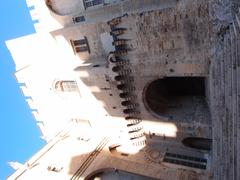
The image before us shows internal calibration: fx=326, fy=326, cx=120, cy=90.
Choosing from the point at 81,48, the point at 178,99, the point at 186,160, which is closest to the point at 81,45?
the point at 81,48

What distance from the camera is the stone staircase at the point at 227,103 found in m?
9.15

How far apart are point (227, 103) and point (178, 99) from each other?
273 inches

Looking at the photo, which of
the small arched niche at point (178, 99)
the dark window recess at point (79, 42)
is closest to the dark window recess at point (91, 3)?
the dark window recess at point (79, 42)

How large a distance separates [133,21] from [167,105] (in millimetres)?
4932

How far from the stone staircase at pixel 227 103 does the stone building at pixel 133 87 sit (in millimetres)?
35

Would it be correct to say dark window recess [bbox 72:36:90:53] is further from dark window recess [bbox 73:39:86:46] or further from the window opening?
the window opening

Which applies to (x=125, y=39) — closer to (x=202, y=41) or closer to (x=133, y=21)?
(x=133, y=21)

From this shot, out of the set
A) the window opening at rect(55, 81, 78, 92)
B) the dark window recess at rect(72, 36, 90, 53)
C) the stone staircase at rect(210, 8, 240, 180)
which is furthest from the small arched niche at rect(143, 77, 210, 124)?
the window opening at rect(55, 81, 78, 92)

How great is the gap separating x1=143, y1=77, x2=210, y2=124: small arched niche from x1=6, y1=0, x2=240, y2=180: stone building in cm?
5

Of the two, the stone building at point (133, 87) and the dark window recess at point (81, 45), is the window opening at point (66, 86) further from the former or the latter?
the dark window recess at point (81, 45)

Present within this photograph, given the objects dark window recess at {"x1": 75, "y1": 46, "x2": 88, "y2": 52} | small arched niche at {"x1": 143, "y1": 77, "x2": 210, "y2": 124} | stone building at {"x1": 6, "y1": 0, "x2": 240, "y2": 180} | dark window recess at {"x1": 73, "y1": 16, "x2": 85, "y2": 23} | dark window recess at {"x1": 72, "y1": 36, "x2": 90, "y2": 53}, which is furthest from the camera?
dark window recess at {"x1": 73, "y1": 16, "x2": 85, "y2": 23}

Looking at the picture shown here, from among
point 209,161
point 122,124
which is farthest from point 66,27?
point 209,161

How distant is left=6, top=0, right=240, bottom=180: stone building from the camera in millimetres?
11070

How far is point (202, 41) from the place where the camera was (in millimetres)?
12023
